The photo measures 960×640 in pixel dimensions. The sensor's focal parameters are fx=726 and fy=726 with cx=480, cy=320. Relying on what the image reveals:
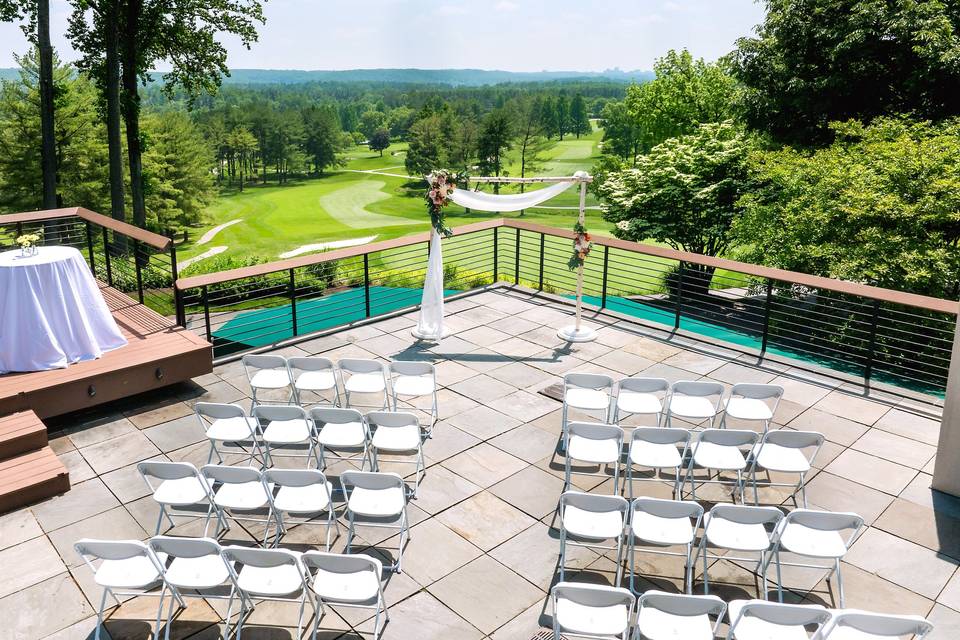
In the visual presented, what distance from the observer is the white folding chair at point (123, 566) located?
4238mm

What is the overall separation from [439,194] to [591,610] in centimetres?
641

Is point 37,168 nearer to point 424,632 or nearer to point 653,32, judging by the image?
point 424,632

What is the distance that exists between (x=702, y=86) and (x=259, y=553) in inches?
1452

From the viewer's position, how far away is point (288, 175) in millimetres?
88062

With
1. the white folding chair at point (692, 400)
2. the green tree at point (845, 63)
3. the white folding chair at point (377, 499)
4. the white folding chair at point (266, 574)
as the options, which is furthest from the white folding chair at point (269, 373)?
the green tree at point (845, 63)

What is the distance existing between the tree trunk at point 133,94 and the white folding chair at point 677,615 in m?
23.1

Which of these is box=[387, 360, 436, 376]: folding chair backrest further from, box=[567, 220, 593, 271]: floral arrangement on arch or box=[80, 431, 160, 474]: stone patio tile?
box=[567, 220, 593, 271]: floral arrangement on arch

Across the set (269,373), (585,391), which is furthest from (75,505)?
(585,391)

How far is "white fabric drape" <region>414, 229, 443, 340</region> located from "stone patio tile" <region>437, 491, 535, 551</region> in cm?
377

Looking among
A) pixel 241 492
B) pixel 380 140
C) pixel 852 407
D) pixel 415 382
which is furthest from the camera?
pixel 380 140

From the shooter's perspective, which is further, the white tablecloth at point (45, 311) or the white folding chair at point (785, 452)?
the white tablecloth at point (45, 311)

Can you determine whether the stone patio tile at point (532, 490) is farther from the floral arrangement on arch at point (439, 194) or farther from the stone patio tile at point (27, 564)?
the floral arrangement on arch at point (439, 194)

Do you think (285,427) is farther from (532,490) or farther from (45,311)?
(45,311)

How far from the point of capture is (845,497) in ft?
20.2
